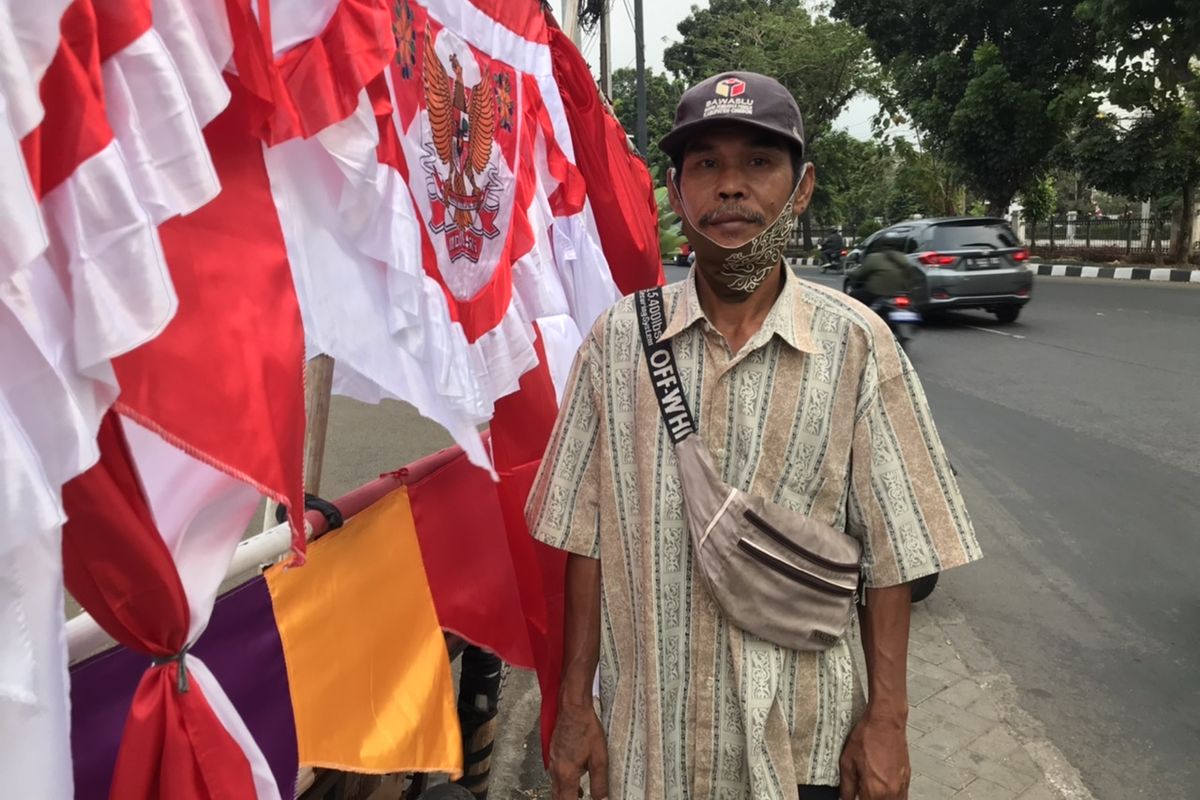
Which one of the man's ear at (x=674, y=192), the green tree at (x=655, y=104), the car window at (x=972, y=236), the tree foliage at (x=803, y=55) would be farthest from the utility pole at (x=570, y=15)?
the green tree at (x=655, y=104)

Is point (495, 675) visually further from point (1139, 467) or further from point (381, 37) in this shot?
point (1139, 467)

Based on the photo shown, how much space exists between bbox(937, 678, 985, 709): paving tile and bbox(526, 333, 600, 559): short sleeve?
224 centimetres

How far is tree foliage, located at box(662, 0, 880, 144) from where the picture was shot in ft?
104

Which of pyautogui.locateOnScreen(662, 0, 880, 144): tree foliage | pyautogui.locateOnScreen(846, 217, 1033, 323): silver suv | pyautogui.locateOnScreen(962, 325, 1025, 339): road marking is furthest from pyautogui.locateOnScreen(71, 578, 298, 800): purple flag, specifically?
pyautogui.locateOnScreen(662, 0, 880, 144): tree foliage

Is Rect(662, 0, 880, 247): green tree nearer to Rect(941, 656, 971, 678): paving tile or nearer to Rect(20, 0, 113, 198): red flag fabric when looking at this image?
Rect(941, 656, 971, 678): paving tile

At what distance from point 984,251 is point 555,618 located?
36.3ft

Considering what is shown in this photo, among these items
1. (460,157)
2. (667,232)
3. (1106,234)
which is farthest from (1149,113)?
(460,157)

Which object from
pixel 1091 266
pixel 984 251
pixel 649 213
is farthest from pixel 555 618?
pixel 1091 266

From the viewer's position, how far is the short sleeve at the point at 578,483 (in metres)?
1.64

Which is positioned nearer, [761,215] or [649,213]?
[761,215]

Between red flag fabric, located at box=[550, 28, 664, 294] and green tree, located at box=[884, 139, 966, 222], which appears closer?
red flag fabric, located at box=[550, 28, 664, 294]

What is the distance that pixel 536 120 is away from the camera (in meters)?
2.62

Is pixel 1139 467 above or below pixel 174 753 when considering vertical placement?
below

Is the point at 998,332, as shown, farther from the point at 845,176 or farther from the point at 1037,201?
the point at 845,176
